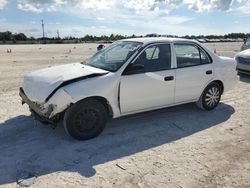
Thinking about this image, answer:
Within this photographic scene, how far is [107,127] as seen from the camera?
5773 mm

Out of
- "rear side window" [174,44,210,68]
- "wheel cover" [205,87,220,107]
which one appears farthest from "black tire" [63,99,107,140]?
"wheel cover" [205,87,220,107]

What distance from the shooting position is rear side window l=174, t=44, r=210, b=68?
20.4ft

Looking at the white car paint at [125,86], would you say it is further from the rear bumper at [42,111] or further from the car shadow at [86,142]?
the car shadow at [86,142]

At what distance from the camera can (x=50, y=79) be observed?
5.08m

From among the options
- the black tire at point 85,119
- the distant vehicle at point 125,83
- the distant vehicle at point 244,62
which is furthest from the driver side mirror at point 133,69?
the distant vehicle at point 244,62

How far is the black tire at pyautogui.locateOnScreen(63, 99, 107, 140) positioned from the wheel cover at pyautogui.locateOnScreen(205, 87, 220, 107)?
8.95 ft

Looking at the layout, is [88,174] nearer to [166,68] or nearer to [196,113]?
[166,68]

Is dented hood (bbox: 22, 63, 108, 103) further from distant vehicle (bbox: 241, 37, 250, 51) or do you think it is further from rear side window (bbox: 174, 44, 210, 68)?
distant vehicle (bbox: 241, 37, 250, 51)

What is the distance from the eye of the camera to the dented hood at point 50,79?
4855 mm

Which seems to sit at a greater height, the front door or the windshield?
the windshield

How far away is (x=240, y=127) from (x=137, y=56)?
8.20ft

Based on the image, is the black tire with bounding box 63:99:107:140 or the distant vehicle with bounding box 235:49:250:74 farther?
the distant vehicle with bounding box 235:49:250:74

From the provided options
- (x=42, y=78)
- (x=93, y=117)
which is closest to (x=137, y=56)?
(x=93, y=117)

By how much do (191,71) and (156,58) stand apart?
909 millimetres
